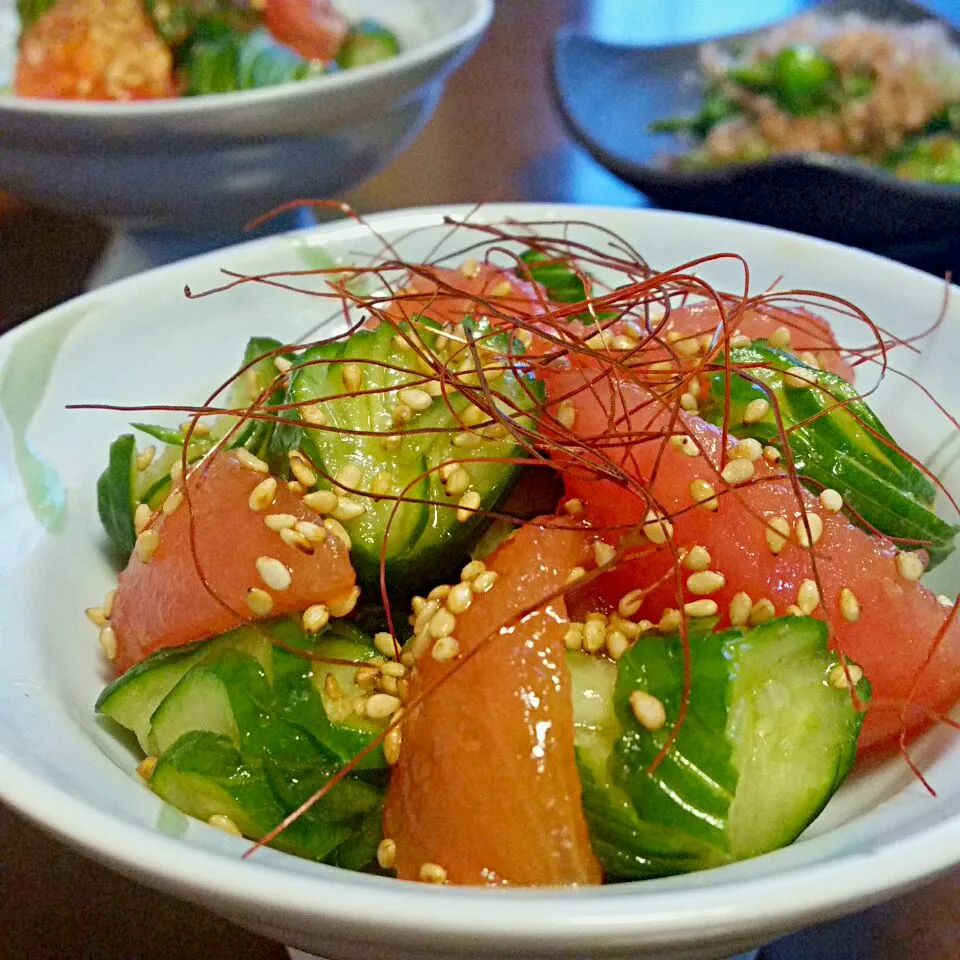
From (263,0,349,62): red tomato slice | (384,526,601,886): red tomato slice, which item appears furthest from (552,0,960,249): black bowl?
(384,526,601,886): red tomato slice

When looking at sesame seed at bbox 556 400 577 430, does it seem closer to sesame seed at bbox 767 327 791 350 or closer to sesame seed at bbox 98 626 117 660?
sesame seed at bbox 767 327 791 350

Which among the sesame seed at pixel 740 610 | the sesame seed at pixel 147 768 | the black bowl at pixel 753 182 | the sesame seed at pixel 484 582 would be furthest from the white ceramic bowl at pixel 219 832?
the black bowl at pixel 753 182

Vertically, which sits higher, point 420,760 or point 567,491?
point 567,491

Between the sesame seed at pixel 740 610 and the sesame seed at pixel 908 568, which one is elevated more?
the sesame seed at pixel 908 568

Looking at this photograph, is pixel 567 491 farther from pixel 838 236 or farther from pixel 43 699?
pixel 838 236

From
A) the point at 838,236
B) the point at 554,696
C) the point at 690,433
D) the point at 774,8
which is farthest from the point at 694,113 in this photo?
the point at 554,696

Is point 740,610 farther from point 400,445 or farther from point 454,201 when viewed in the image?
point 454,201

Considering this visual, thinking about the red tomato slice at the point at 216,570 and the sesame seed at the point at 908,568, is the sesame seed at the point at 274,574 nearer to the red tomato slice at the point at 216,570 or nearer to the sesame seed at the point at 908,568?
the red tomato slice at the point at 216,570
